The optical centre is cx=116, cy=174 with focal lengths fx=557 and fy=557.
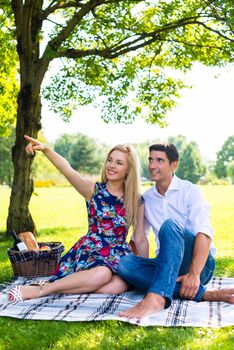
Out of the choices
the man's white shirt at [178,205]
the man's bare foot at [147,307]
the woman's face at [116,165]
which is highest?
the woman's face at [116,165]

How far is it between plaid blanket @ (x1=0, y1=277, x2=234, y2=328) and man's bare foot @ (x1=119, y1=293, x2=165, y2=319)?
5 cm

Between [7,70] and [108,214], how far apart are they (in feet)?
29.8

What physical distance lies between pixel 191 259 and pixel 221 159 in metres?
86.5

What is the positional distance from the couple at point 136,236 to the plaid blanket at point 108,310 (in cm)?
10

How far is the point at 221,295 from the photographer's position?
501 cm

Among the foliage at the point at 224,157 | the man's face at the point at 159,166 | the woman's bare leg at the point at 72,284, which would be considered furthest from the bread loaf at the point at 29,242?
the foliage at the point at 224,157

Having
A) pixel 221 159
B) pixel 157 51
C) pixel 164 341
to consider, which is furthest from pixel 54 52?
pixel 221 159

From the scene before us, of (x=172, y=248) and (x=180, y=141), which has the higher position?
(x=180, y=141)

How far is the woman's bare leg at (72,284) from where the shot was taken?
16.9 ft

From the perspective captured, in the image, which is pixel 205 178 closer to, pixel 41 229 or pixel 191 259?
pixel 41 229

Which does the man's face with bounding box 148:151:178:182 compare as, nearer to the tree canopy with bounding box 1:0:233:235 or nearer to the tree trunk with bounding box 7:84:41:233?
the tree canopy with bounding box 1:0:233:235

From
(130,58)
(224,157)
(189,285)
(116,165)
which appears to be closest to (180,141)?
(224,157)

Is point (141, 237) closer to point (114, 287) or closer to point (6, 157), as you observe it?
point (114, 287)

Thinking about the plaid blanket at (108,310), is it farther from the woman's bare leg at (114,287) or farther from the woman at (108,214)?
the woman at (108,214)
